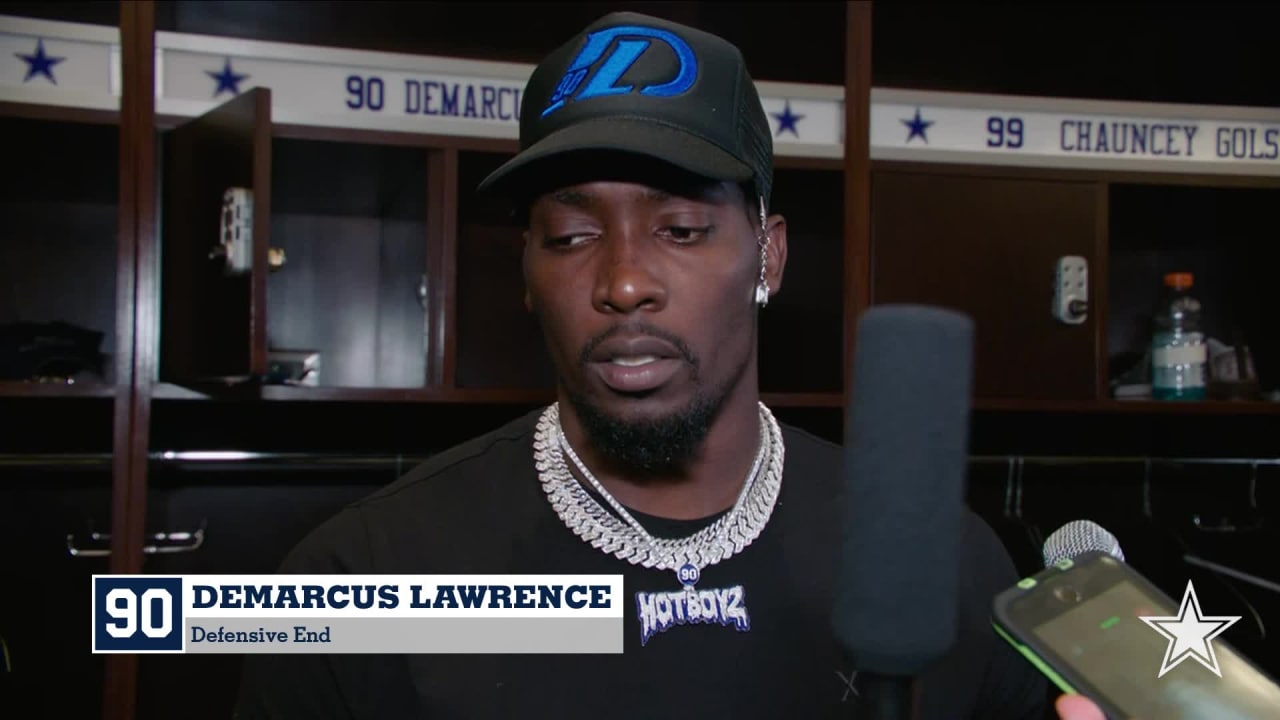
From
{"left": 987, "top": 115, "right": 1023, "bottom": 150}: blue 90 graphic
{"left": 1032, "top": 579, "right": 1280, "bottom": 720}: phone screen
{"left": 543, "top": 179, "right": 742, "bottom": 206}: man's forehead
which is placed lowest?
{"left": 1032, "top": 579, "right": 1280, "bottom": 720}: phone screen

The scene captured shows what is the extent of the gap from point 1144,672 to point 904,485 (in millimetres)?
274

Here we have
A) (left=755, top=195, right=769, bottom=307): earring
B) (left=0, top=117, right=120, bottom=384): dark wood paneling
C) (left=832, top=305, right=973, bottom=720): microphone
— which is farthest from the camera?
(left=0, top=117, right=120, bottom=384): dark wood paneling

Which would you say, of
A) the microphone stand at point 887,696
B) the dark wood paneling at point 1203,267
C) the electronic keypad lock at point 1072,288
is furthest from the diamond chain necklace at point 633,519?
the dark wood paneling at point 1203,267

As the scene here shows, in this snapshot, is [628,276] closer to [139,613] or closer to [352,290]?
[139,613]

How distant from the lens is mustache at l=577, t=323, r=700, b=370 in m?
0.88

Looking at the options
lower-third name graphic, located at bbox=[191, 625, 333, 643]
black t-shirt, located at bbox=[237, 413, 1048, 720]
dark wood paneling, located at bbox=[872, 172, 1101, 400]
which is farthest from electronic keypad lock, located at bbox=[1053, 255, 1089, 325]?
lower-third name graphic, located at bbox=[191, 625, 333, 643]

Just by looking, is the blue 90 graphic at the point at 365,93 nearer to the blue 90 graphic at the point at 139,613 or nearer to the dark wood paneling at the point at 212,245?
the dark wood paneling at the point at 212,245

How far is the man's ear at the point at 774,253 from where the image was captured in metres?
1.04

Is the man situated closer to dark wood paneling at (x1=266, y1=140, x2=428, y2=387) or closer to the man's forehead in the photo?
the man's forehead

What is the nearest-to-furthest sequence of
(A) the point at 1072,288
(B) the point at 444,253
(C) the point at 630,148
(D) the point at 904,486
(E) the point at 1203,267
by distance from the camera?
1. (D) the point at 904,486
2. (C) the point at 630,148
3. (B) the point at 444,253
4. (A) the point at 1072,288
5. (E) the point at 1203,267

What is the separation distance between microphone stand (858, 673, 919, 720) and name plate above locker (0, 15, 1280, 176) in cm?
142

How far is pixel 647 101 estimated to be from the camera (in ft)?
2.98

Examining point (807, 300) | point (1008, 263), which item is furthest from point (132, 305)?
point (1008, 263)

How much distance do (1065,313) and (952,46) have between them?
2.33ft
